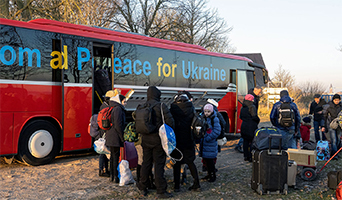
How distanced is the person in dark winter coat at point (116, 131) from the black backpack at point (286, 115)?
3719 mm

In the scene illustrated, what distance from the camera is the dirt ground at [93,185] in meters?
5.52

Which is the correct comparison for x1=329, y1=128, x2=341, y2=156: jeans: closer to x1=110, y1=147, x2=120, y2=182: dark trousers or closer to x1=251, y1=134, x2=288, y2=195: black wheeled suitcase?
x1=251, y1=134, x2=288, y2=195: black wheeled suitcase

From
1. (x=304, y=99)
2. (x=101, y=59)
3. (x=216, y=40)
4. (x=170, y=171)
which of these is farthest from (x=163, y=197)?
(x=304, y=99)

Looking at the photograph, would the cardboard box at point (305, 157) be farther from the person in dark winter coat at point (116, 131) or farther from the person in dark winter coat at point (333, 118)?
the person in dark winter coat at point (116, 131)

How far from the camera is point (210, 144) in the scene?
6.41 metres

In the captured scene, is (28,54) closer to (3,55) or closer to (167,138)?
(3,55)

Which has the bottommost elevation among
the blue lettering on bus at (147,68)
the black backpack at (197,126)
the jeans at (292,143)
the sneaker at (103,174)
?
the sneaker at (103,174)

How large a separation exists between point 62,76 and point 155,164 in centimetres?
399

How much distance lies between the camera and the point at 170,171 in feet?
23.4

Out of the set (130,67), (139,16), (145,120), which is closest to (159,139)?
(145,120)

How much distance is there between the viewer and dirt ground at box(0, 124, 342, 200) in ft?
18.1

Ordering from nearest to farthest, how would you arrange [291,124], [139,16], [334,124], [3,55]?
1. [3,55]
2. [291,124]
3. [334,124]
4. [139,16]

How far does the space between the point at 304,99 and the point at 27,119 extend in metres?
30.6

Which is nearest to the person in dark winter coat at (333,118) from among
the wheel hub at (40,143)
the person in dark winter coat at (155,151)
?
the person in dark winter coat at (155,151)
